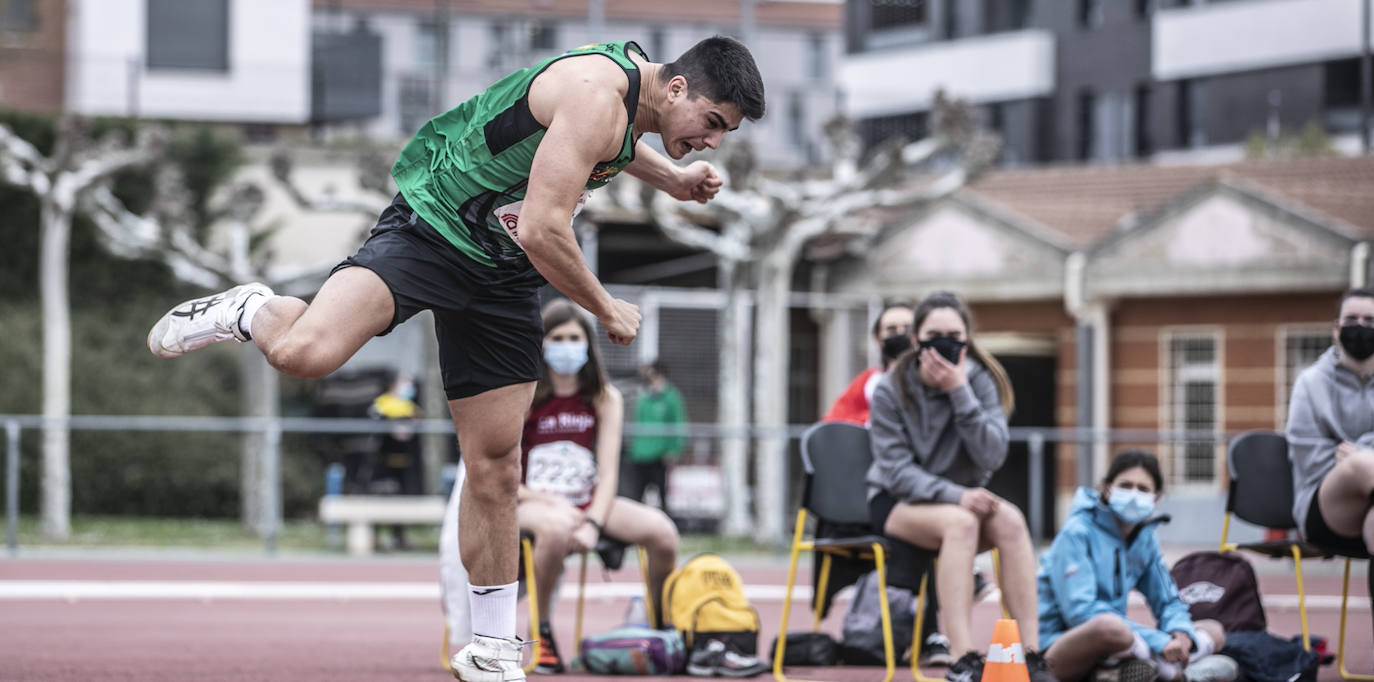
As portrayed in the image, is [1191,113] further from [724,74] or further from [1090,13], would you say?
[724,74]

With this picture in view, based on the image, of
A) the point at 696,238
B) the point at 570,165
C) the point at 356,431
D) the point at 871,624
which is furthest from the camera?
the point at 696,238

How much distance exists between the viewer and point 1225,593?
7.41 meters

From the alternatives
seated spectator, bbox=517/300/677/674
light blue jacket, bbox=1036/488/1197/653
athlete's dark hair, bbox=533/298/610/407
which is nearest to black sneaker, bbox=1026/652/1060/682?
light blue jacket, bbox=1036/488/1197/653

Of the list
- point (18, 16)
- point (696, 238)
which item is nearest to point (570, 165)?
point (696, 238)

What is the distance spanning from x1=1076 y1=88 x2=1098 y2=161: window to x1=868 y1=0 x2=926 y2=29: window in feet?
14.9

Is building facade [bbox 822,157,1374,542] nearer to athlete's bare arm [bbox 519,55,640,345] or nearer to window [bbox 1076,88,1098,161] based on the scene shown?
athlete's bare arm [bbox 519,55,640,345]

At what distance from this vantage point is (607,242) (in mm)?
24922

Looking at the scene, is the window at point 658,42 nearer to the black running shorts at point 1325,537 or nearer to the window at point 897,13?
the window at point 897,13

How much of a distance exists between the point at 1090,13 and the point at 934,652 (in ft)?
114

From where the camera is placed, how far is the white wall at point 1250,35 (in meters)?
35.0

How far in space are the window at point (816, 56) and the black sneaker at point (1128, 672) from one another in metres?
63.9

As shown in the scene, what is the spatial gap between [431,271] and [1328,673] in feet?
14.4

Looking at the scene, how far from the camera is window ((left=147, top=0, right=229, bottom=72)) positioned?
3162cm

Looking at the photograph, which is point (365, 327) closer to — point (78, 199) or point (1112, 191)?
point (78, 199)
